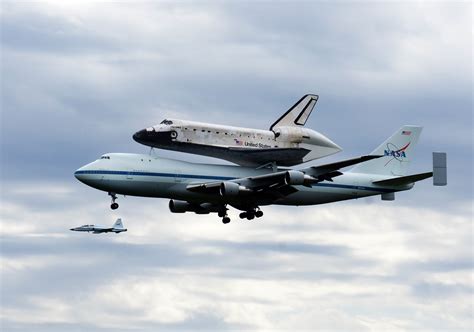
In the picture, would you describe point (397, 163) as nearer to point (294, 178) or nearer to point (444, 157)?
point (444, 157)

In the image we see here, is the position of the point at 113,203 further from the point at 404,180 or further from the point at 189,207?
the point at 404,180

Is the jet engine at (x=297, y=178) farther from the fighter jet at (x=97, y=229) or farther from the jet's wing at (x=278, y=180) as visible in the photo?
the fighter jet at (x=97, y=229)

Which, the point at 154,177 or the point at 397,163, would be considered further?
the point at 397,163

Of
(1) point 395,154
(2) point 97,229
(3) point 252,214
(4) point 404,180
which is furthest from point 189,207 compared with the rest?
(2) point 97,229

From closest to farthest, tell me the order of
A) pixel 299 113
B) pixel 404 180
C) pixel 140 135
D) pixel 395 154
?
pixel 140 135, pixel 299 113, pixel 404 180, pixel 395 154

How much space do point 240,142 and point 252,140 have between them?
3.38ft

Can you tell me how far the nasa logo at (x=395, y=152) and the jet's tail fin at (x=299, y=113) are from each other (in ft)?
39.4

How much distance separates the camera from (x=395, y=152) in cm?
9338

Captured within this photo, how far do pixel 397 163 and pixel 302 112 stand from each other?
1429 cm

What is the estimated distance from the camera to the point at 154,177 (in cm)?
8019

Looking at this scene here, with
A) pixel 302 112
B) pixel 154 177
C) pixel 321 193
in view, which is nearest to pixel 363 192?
pixel 321 193

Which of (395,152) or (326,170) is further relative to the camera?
(395,152)

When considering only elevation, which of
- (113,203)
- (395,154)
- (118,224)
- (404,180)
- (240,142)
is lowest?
(113,203)

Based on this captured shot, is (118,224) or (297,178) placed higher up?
(118,224)
